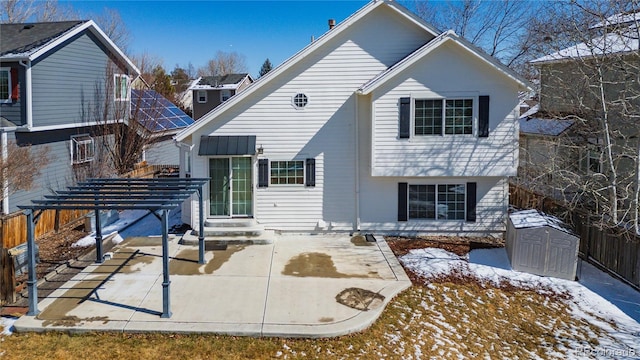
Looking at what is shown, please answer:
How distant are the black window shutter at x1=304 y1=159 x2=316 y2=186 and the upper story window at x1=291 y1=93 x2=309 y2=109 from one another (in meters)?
1.74

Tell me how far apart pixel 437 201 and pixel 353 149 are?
315 cm

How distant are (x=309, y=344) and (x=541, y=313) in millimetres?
5153

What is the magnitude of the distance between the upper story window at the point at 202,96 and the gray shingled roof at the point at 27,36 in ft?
84.2

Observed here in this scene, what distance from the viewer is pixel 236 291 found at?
9680 mm

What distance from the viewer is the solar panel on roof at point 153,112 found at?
23.2m

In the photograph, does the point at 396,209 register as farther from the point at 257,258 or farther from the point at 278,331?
the point at 278,331

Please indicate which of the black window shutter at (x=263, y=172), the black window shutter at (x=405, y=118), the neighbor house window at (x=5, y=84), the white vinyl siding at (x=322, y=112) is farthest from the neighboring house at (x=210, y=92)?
the black window shutter at (x=405, y=118)

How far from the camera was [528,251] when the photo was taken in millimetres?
11094

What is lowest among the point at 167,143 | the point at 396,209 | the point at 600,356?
the point at 600,356

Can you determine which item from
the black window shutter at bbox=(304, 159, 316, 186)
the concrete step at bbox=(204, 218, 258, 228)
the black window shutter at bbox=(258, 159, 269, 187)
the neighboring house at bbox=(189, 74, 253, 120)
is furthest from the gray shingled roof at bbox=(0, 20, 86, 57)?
the neighboring house at bbox=(189, 74, 253, 120)

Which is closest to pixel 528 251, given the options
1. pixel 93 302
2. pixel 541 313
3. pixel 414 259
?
pixel 541 313

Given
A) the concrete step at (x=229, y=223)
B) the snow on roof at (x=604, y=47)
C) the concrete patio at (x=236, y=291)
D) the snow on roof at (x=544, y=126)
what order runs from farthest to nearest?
the snow on roof at (x=544, y=126) < the concrete step at (x=229, y=223) < the snow on roof at (x=604, y=47) < the concrete patio at (x=236, y=291)

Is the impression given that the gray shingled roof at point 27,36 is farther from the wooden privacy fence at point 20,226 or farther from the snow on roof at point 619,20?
the snow on roof at point 619,20

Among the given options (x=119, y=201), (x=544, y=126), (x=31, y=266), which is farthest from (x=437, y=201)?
(x=31, y=266)
